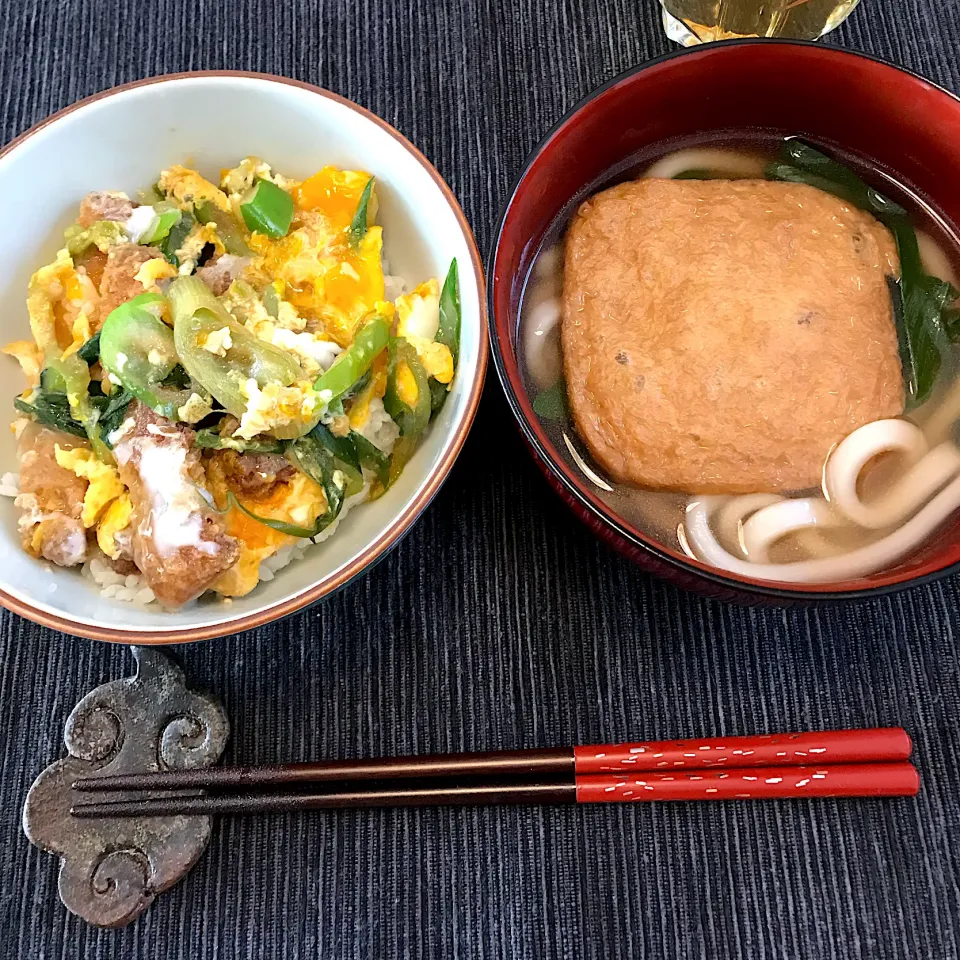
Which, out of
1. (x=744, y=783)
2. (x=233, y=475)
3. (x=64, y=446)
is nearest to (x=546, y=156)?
(x=233, y=475)

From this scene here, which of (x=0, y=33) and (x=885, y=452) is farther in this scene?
(x=0, y=33)

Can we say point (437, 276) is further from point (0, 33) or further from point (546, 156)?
point (0, 33)

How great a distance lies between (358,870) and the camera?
1290 mm

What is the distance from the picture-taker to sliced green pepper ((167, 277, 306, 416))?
47.6 inches

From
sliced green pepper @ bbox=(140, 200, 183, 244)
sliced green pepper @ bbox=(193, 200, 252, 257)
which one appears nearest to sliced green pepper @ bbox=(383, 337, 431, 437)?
sliced green pepper @ bbox=(193, 200, 252, 257)

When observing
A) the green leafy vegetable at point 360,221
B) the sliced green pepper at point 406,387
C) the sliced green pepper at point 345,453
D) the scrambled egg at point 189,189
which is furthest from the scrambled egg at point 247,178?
the sliced green pepper at point 345,453

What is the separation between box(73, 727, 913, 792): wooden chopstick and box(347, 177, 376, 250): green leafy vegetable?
0.87 metres

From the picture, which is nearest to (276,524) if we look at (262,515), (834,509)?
(262,515)

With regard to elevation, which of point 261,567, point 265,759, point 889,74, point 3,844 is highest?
point 889,74

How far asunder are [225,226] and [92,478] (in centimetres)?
50

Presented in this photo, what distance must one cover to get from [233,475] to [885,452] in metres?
1.07

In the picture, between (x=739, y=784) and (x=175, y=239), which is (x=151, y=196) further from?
(x=739, y=784)

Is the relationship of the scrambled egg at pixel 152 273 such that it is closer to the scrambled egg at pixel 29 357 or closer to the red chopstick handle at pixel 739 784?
the scrambled egg at pixel 29 357

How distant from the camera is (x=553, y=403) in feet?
4.58
